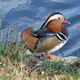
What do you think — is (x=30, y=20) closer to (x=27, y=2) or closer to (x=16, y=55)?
(x=27, y=2)

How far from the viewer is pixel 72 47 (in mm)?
12188

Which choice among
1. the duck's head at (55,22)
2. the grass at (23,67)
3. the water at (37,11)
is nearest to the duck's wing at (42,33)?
the duck's head at (55,22)

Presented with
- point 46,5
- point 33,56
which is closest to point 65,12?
point 46,5

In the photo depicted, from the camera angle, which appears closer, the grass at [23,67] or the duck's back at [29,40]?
the grass at [23,67]

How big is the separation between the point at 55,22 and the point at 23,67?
1.82m

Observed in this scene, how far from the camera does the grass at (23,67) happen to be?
6.70m

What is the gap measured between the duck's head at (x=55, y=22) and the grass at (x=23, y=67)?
104cm

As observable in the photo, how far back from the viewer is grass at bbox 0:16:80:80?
264 inches

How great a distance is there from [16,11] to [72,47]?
2.83 metres

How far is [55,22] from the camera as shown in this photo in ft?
28.4

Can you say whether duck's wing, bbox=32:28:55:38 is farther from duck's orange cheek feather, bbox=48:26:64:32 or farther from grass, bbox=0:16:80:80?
grass, bbox=0:16:80:80

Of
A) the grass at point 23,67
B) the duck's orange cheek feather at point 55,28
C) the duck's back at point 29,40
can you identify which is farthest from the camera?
the duck's orange cheek feather at point 55,28

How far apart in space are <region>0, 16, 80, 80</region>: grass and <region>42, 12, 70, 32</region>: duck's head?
1.04 meters

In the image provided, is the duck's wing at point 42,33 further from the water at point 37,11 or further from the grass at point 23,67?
the water at point 37,11
